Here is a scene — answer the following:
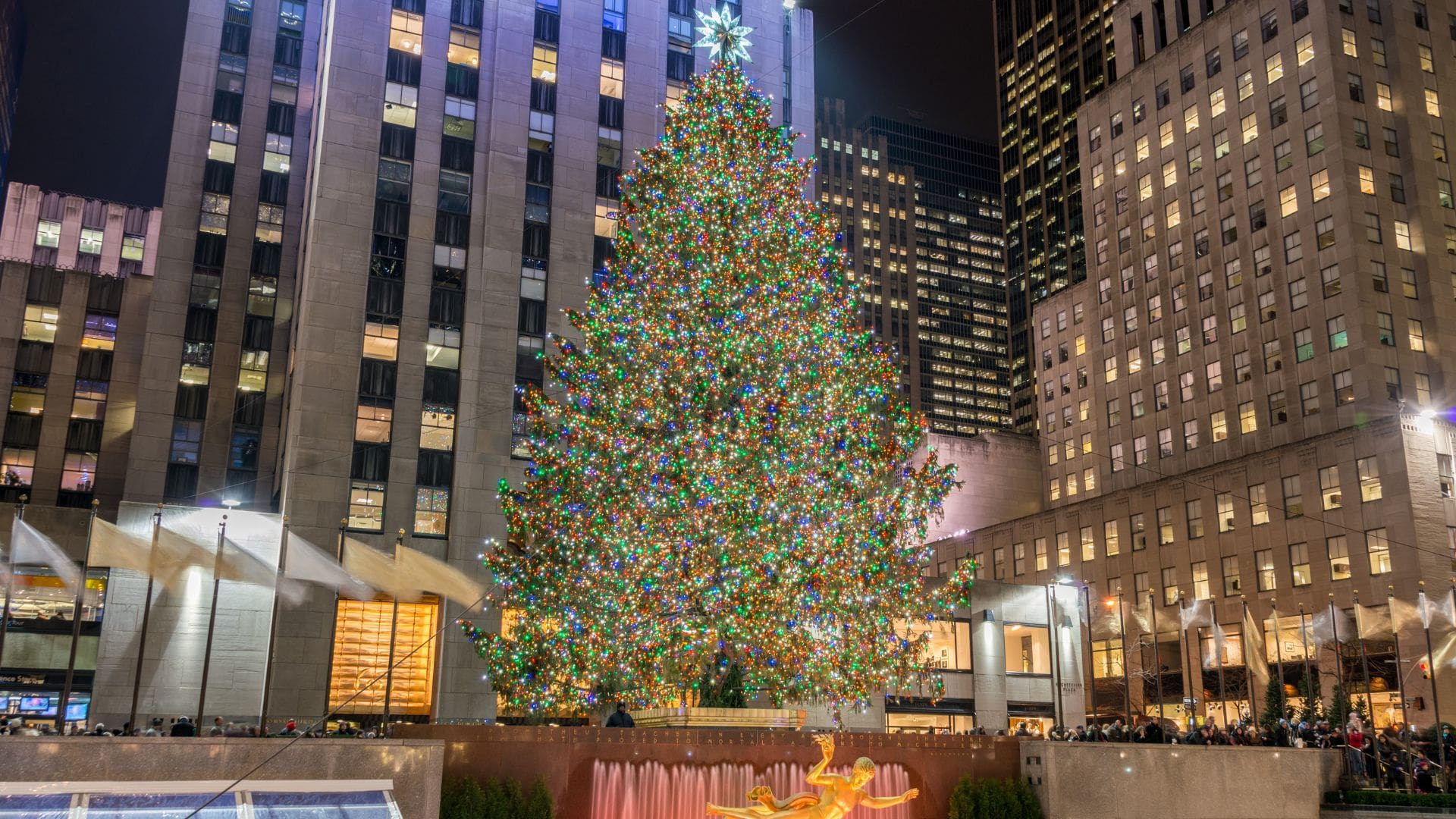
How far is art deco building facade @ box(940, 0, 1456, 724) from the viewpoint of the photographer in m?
65.8

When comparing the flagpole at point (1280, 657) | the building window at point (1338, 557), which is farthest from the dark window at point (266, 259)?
the building window at point (1338, 557)

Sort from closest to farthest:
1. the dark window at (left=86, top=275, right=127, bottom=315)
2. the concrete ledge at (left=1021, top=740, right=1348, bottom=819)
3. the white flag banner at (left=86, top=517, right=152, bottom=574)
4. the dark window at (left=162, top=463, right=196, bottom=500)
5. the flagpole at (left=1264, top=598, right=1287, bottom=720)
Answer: the white flag banner at (left=86, top=517, right=152, bottom=574), the concrete ledge at (left=1021, top=740, right=1348, bottom=819), the flagpole at (left=1264, top=598, right=1287, bottom=720), the dark window at (left=162, top=463, right=196, bottom=500), the dark window at (left=86, top=275, right=127, bottom=315)

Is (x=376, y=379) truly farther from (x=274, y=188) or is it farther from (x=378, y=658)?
(x=274, y=188)

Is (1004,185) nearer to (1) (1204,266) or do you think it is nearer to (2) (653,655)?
(1) (1204,266)

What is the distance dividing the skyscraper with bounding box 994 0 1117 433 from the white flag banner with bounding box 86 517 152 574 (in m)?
146

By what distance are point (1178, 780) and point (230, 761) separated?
2010 cm

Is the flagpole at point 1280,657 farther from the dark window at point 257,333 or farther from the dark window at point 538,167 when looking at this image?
the dark window at point 257,333

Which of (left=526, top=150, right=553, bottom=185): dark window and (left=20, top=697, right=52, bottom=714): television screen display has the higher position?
(left=526, top=150, right=553, bottom=185): dark window

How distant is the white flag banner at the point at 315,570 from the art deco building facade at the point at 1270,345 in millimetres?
52369

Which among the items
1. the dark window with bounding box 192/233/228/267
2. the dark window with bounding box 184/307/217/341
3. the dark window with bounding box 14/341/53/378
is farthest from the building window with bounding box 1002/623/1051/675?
the dark window with bounding box 14/341/53/378

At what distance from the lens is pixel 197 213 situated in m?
61.3

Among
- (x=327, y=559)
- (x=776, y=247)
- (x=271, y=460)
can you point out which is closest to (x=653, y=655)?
(x=327, y=559)

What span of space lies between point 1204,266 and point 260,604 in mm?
68930

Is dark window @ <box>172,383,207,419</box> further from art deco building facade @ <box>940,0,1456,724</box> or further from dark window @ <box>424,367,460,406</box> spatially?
art deco building facade @ <box>940,0,1456,724</box>
